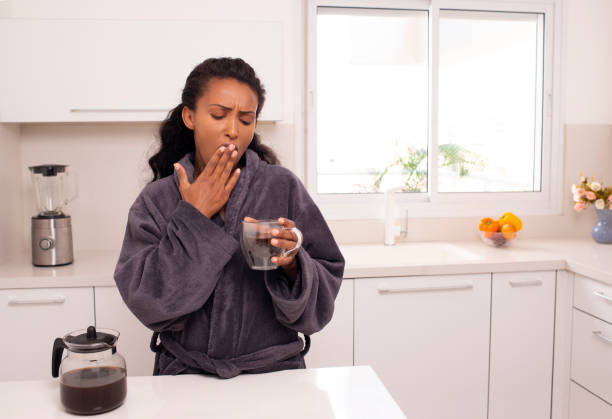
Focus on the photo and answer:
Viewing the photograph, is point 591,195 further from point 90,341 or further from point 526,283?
point 90,341

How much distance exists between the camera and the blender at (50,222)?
7.46ft

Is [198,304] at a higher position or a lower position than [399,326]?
higher

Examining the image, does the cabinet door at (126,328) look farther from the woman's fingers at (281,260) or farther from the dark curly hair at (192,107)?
the woman's fingers at (281,260)

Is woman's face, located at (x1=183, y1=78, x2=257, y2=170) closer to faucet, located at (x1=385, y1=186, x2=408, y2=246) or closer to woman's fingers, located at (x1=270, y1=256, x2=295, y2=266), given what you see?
woman's fingers, located at (x1=270, y1=256, x2=295, y2=266)

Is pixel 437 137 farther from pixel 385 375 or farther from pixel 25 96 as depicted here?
pixel 25 96

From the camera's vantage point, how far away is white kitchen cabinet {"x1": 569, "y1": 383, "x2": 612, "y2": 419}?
2174 mm

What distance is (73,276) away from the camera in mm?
2123

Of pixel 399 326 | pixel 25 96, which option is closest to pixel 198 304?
pixel 399 326

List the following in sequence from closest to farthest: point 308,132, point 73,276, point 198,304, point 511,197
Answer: point 198,304 < point 73,276 < point 308,132 < point 511,197

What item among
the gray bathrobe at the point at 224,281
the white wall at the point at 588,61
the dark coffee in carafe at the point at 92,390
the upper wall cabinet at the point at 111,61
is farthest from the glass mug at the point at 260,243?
the white wall at the point at 588,61

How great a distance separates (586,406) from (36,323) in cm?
218

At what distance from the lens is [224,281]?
1.28 metres

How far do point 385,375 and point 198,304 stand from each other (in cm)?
132

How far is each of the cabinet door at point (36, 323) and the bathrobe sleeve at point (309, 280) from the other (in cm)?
117
